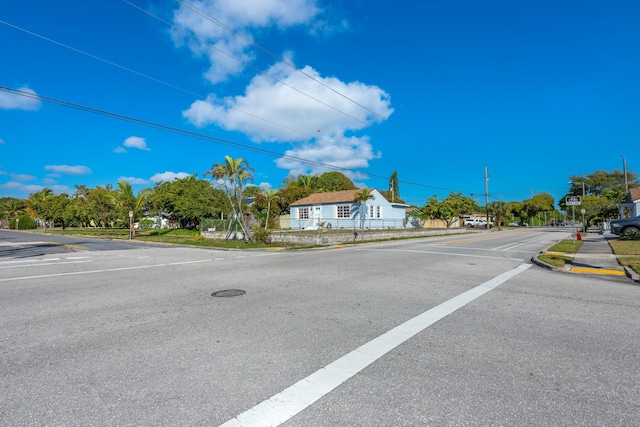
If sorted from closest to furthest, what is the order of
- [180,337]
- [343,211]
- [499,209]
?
[180,337], [343,211], [499,209]

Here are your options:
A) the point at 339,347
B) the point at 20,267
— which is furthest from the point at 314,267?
the point at 20,267

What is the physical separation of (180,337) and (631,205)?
47.8 meters

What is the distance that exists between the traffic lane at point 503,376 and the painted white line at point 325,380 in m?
0.10

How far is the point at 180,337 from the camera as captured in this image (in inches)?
163

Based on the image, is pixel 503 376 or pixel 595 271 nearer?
pixel 503 376

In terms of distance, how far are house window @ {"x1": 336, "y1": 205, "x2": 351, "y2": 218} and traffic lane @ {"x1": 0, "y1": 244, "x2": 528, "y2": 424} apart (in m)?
27.1

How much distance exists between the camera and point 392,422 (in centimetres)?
240

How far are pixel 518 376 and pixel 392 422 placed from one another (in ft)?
4.95

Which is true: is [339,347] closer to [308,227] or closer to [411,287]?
[411,287]

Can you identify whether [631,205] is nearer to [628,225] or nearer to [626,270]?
[628,225]

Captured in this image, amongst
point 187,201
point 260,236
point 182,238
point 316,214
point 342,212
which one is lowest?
point 182,238

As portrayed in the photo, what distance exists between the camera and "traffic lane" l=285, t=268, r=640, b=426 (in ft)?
8.14

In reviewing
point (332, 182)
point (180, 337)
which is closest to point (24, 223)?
point (332, 182)

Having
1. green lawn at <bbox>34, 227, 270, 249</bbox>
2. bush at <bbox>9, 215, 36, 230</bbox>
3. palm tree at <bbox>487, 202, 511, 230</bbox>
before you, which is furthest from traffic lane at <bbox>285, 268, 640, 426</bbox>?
bush at <bbox>9, 215, 36, 230</bbox>
